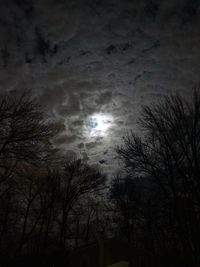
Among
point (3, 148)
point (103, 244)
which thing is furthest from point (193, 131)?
point (103, 244)

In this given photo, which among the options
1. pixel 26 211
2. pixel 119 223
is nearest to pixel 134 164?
pixel 26 211

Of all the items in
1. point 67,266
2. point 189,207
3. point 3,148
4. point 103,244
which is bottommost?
point 67,266

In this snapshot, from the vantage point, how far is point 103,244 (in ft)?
63.1

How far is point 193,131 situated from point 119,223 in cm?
2442

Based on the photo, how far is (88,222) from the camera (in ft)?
140

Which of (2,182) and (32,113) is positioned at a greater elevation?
(32,113)

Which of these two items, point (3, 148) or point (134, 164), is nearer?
point (3, 148)

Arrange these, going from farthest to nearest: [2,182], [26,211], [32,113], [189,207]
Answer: [26,211], [189,207], [2,182], [32,113]

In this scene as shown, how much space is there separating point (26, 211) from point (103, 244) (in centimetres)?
1299

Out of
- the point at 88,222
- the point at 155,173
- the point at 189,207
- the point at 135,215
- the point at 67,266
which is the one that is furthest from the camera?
the point at 88,222

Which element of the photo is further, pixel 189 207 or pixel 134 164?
pixel 134 164

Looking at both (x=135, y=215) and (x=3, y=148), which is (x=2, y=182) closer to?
(x=3, y=148)

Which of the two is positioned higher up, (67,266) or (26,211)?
(26,211)

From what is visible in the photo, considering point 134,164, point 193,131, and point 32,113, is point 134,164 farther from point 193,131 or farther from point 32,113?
point 32,113
